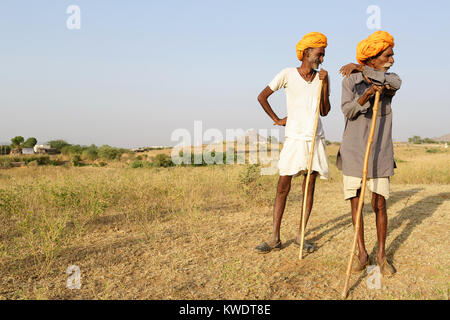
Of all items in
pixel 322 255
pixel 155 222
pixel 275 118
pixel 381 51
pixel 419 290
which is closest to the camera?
pixel 419 290

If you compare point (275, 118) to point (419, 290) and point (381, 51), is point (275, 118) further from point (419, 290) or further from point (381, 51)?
point (419, 290)

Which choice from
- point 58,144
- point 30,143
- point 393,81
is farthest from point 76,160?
point 393,81

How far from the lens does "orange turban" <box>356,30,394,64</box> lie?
→ 2.68 meters

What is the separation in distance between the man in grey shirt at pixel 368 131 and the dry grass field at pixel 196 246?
542 millimetres

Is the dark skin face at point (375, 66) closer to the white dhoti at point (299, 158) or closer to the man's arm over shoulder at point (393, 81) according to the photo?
the man's arm over shoulder at point (393, 81)

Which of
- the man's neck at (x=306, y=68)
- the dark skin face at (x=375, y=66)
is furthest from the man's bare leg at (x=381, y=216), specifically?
the man's neck at (x=306, y=68)

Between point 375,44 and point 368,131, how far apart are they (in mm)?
741

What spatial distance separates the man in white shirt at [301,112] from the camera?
3.34 meters

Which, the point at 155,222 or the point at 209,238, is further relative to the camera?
the point at 155,222

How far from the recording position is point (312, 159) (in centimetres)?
336

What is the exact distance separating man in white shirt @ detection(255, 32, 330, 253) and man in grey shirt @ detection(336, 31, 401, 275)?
42 centimetres

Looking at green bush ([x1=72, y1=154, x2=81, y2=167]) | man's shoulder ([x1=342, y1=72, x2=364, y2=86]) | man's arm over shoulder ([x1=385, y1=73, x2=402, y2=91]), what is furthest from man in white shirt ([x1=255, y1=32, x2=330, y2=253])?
green bush ([x1=72, y1=154, x2=81, y2=167])
